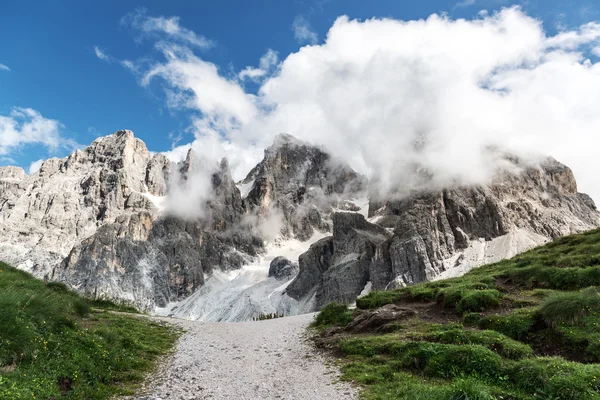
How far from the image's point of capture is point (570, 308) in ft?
51.7

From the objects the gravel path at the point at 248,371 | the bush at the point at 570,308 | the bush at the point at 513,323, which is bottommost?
the gravel path at the point at 248,371

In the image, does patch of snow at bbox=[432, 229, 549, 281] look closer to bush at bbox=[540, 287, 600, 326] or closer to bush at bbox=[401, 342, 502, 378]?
bush at bbox=[540, 287, 600, 326]

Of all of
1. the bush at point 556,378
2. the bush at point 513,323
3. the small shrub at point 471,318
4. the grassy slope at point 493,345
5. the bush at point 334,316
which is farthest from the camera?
the bush at point 334,316

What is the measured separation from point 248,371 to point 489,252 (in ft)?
652

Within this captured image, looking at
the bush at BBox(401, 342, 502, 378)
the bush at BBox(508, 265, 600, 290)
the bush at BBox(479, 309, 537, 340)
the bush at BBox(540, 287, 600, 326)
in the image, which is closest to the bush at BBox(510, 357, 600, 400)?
the bush at BBox(401, 342, 502, 378)

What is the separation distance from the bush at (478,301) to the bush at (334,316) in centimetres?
752

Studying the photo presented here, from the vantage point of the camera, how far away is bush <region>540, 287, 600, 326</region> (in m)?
15.7

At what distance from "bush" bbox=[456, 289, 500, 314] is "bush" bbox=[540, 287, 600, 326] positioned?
4343 mm

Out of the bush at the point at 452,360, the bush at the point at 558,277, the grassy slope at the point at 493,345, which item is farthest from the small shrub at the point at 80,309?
the bush at the point at 558,277

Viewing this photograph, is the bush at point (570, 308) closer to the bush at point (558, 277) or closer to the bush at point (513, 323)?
the bush at point (513, 323)

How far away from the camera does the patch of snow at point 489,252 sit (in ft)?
591

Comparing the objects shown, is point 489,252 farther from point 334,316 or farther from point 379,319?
point 379,319

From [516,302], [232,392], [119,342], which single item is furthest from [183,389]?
[516,302]

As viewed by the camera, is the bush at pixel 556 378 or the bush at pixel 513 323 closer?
the bush at pixel 556 378
